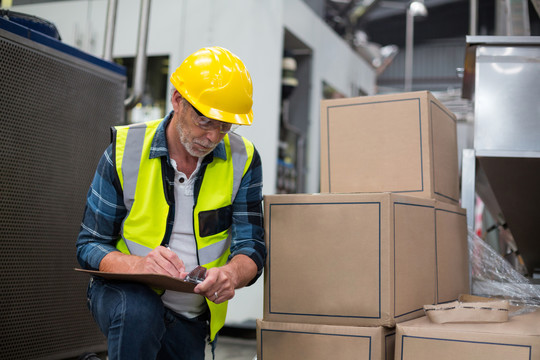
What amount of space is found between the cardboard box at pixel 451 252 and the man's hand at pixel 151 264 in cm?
76

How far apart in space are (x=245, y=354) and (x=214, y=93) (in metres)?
1.76

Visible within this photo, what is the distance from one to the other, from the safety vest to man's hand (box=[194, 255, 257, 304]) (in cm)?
12

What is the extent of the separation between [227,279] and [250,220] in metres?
0.25

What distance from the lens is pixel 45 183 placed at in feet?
6.02

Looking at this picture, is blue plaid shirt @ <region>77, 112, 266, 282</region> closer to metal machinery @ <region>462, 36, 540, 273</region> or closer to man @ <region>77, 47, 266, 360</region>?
man @ <region>77, 47, 266, 360</region>

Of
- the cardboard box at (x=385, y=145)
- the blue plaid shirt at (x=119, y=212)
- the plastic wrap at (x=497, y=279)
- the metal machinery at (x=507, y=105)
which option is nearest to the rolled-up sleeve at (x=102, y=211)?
the blue plaid shirt at (x=119, y=212)

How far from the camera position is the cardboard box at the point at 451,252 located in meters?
1.60

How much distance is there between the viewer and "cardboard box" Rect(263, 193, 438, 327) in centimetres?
133

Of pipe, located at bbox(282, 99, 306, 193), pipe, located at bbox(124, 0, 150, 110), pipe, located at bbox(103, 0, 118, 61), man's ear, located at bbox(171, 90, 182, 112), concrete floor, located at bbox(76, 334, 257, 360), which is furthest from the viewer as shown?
pipe, located at bbox(282, 99, 306, 193)

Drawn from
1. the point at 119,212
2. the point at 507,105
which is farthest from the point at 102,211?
the point at 507,105

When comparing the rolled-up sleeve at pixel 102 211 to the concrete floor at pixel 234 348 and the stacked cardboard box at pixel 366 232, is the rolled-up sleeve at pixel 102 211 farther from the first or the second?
the concrete floor at pixel 234 348

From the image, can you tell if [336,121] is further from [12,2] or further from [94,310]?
[12,2]

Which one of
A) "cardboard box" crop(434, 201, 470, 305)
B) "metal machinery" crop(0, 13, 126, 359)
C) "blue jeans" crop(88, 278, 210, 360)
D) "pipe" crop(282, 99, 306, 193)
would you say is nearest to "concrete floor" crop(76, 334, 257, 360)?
"metal machinery" crop(0, 13, 126, 359)

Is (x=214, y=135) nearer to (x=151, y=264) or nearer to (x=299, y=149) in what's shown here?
(x=151, y=264)
